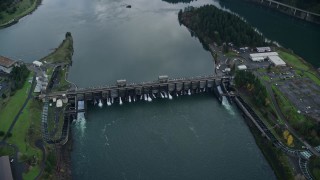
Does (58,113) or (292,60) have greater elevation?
(292,60)

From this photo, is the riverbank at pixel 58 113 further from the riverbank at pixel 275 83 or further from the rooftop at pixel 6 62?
the riverbank at pixel 275 83

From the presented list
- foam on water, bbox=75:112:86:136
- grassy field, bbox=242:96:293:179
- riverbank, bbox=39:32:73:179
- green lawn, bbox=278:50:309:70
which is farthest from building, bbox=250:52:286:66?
riverbank, bbox=39:32:73:179

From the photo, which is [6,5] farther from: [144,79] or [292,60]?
[292,60]

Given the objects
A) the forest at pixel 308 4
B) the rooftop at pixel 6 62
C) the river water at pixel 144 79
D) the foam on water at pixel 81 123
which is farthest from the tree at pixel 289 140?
the forest at pixel 308 4

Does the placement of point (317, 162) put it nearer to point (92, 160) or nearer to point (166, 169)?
point (166, 169)

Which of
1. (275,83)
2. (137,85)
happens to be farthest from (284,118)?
(137,85)

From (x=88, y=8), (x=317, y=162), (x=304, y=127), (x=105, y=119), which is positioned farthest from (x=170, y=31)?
(x=317, y=162)

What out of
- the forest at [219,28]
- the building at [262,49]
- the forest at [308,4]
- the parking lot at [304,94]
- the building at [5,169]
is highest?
the forest at [308,4]
